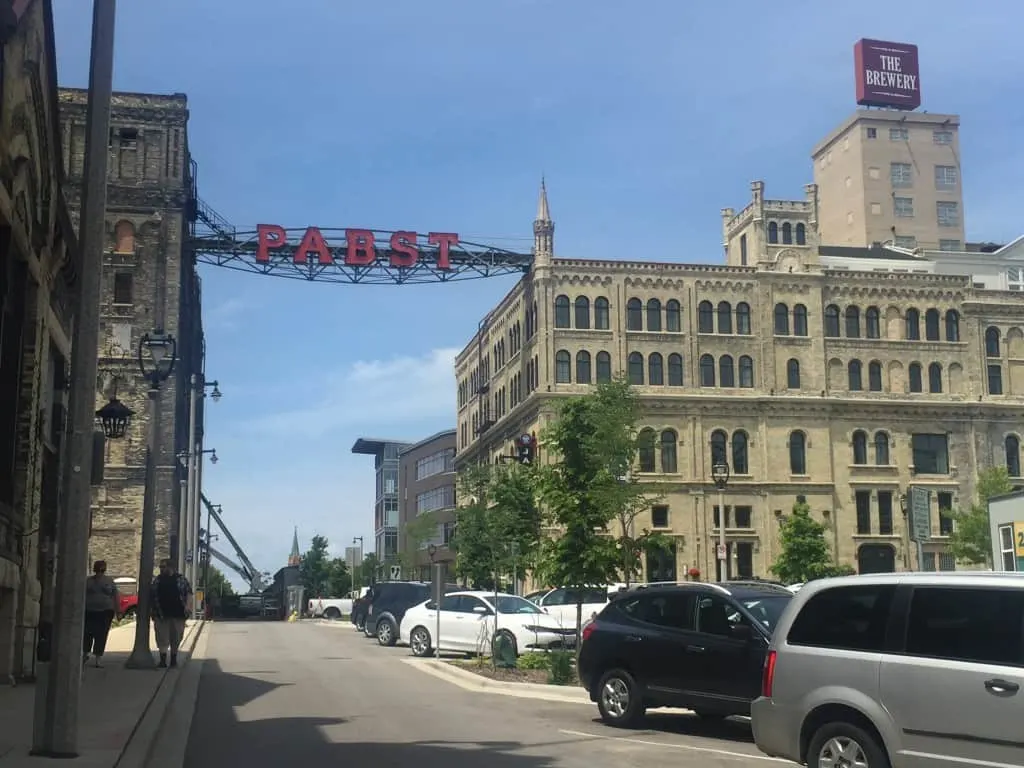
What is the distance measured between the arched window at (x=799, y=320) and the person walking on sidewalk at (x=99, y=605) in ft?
169

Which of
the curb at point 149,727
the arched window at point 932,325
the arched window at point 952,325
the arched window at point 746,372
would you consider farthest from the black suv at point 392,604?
the arched window at point 952,325

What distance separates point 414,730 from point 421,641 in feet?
46.2

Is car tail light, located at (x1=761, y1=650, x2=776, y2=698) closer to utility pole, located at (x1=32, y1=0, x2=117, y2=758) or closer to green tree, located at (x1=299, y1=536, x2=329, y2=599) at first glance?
utility pole, located at (x1=32, y1=0, x2=117, y2=758)

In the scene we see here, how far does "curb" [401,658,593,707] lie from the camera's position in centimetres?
1775

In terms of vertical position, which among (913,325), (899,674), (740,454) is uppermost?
(913,325)

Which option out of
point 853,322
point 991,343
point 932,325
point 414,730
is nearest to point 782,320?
point 853,322

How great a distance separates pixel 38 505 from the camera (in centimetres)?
1791

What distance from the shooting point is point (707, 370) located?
65.2 meters

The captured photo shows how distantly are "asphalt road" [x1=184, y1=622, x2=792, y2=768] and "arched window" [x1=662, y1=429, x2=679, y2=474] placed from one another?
42.9m

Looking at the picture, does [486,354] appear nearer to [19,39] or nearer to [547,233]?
[547,233]

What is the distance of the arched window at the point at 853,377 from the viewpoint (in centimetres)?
6650

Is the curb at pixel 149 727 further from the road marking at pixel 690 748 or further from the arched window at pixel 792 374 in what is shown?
the arched window at pixel 792 374

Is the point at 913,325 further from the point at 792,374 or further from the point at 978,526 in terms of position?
the point at 978,526

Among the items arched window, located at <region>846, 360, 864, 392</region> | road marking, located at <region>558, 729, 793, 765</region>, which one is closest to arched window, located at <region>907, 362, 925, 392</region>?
arched window, located at <region>846, 360, 864, 392</region>
